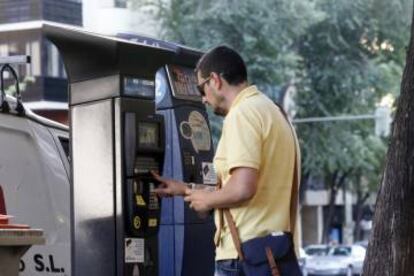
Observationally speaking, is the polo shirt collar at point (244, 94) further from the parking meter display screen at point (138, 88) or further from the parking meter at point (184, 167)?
the parking meter at point (184, 167)

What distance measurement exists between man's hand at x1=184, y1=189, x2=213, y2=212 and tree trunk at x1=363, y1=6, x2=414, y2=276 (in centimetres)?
279

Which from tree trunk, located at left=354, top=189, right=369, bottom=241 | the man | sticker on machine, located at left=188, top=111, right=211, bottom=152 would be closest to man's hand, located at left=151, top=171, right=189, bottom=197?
the man

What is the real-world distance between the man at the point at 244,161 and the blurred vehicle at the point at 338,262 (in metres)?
29.3

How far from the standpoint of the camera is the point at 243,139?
3902 millimetres

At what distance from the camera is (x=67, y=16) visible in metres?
28.2

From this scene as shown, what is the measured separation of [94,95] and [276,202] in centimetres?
145

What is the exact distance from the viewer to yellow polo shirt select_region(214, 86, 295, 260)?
391 centimetres

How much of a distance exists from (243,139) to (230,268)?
55 cm

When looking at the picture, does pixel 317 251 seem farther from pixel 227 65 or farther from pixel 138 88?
pixel 227 65

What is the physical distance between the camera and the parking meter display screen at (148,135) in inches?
193

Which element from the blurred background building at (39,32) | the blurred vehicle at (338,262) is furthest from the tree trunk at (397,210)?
the blurred vehicle at (338,262)

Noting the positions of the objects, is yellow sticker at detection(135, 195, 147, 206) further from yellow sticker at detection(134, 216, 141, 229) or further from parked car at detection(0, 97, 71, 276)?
parked car at detection(0, 97, 71, 276)

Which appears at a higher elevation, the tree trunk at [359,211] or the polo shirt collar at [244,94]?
the polo shirt collar at [244,94]

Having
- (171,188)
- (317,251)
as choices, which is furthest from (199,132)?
(317,251)
